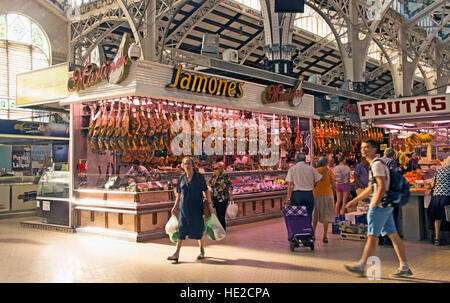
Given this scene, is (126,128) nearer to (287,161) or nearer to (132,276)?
(132,276)

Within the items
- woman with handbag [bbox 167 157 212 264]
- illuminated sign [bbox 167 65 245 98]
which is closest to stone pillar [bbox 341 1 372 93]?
illuminated sign [bbox 167 65 245 98]

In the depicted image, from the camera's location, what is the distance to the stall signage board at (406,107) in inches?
313

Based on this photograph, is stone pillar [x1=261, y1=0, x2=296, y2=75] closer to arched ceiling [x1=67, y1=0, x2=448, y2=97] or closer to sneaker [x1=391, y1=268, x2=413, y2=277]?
arched ceiling [x1=67, y1=0, x2=448, y2=97]

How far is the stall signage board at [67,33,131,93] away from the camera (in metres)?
7.88

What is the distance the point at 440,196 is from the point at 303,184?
80.9 inches

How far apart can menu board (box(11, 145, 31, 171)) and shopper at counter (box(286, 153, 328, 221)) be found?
14.3 m

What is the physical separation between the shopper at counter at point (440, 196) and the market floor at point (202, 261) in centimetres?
37

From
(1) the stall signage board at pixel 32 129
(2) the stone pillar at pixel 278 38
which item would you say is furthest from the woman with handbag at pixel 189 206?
(1) the stall signage board at pixel 32 129

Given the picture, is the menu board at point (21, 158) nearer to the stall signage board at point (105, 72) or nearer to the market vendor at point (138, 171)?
the stall signage board at point (105, 72)

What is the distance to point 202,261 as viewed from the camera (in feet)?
20.3

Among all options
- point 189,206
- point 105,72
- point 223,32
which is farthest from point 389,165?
point 223,32

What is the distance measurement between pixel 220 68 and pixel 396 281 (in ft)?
21.9

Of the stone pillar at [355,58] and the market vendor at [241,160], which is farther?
the stone pillar at [355,58]

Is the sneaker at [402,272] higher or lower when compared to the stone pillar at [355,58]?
lower
